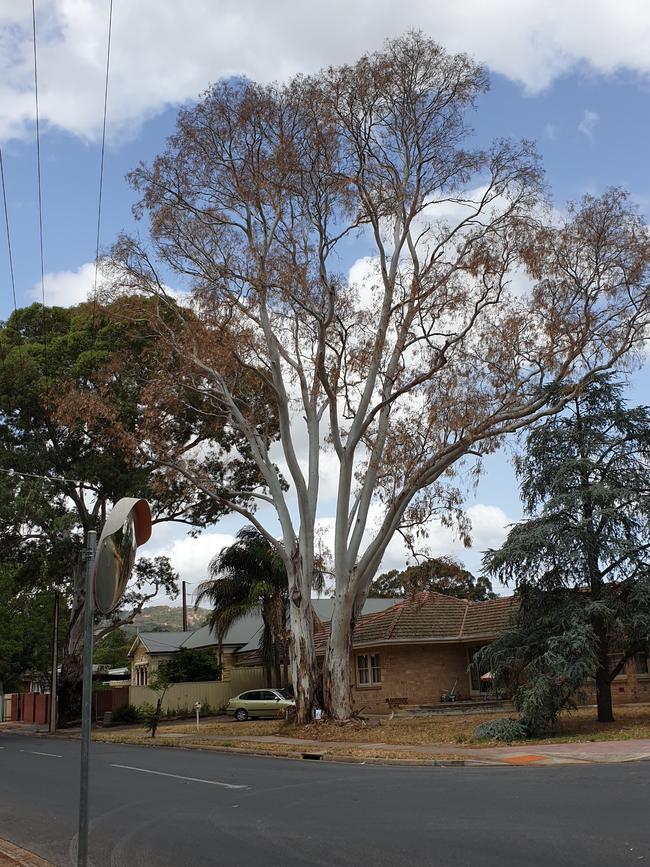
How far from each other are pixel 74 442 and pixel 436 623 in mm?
16895

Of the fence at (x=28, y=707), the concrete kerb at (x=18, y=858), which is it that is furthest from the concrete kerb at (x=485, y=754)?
the fence at (x=28, y=707)

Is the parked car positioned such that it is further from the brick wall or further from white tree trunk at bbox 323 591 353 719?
white tree trunk at bbox 323 591 353 719

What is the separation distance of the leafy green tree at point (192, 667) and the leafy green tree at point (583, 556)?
87.4 ft

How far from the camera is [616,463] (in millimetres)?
23984

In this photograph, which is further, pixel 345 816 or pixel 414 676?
pixel 414 676

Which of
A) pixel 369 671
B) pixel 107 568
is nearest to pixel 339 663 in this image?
pixel 369 671

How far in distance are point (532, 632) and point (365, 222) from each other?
536 inches

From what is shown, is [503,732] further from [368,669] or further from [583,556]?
[368,669]

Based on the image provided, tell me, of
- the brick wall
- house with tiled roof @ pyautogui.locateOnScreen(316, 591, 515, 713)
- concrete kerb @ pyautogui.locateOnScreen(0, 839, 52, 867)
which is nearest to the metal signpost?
concrete kerb @ pyautogui.locateOnScreen(0, 839, 52, 867)

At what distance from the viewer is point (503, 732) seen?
21562 mm

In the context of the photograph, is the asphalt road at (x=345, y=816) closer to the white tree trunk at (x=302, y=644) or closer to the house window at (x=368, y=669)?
the white tree trunk at (x=302, y=644)

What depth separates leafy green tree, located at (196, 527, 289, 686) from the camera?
40094 mm

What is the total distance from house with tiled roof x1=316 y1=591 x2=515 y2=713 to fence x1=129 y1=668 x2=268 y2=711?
442 inches

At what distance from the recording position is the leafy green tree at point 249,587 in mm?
40094
